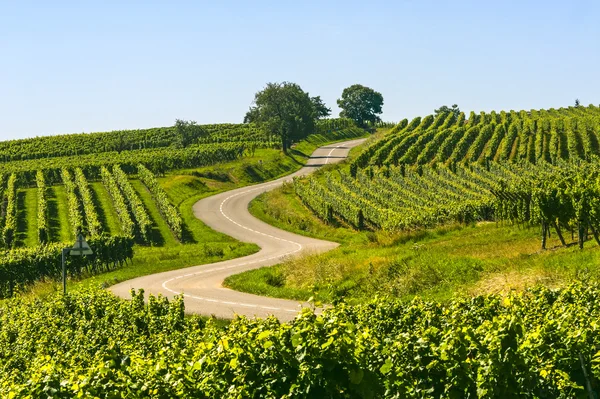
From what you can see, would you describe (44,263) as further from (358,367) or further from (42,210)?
(358,367)

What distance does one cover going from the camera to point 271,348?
11164 mm

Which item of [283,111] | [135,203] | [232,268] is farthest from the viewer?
[283,111]

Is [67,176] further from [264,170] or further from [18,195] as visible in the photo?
[264,170]

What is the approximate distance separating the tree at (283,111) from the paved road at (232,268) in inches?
652

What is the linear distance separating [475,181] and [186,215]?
3257 cm

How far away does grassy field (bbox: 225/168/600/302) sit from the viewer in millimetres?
28516

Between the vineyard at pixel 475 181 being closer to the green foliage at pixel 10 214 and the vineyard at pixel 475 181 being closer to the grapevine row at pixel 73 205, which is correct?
the grapevine row at pixel 73 205

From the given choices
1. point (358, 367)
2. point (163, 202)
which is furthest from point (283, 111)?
point (358, 367)

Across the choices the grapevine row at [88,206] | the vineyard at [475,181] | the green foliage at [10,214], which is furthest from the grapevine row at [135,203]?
the vineyard at [475,181]

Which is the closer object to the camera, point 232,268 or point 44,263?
point 232,268

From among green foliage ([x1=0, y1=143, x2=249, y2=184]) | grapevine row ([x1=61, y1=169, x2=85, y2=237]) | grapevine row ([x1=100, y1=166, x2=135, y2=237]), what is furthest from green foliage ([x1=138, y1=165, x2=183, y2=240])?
grapevine row ([x1=61, y1=169, x2=85, y2=237])

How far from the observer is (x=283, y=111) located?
114 m

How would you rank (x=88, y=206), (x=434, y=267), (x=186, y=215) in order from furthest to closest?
1. (x=88, y=206)
2. (x=186, y=215)
3. (x=434, y=267)

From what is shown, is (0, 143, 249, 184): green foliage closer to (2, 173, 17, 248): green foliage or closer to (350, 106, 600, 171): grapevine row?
(2, 173, 17, 248): green foliage
